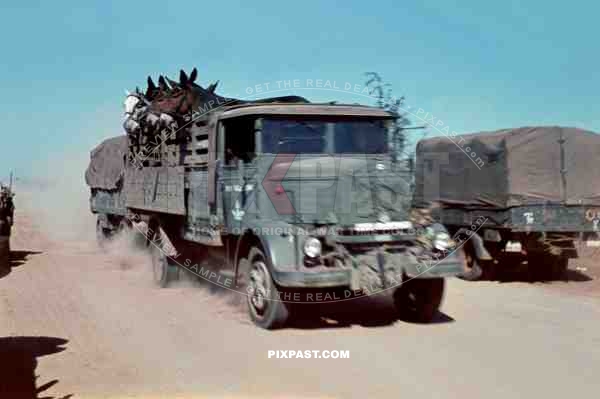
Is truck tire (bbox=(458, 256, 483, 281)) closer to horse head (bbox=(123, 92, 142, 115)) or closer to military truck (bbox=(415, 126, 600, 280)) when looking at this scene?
military truck (bbox=(415, 126, 600, 280))

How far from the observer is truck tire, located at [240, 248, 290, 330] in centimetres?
662

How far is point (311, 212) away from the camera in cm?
720

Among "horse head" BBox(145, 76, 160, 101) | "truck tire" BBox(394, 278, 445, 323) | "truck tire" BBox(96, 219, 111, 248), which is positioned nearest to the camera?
"truck tire" BBox(394, 278, 445, 323)

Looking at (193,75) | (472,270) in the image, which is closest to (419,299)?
(472,270)

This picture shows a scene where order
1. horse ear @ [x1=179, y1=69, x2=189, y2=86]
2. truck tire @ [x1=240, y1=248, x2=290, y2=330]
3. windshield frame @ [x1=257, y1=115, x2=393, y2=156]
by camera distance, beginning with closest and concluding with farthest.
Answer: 1. truck tire @ [x1=240, y1=248, x2=290, y2=330]
2. windshield frame @ [x1=257, y1=115, x2=393, y2=156]
3. horse ear @ [x1=179, y1=69, x2=189, y2=86]

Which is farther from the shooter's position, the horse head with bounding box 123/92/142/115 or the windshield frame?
the horse head with bounding box 123/92/142/115

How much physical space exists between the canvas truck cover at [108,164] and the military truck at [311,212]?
5968 mm

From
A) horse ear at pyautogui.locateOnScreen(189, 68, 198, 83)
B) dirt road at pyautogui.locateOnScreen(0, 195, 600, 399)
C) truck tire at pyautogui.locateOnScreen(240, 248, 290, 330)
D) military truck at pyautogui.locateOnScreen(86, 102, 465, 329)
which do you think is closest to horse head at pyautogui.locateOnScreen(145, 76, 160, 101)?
horse ear at pyautogui.locateOnScreen(189, 68, 198, 83)

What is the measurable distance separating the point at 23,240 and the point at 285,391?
50.0ft

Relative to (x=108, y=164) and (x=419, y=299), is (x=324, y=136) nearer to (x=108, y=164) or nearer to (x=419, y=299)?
(x=419, y=299)

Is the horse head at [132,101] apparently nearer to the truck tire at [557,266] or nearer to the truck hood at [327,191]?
the truck hood at [327,191]

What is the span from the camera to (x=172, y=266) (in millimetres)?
9711

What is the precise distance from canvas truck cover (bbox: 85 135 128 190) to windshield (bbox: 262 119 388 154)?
6.54 metres

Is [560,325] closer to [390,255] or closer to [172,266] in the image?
[390,255]
